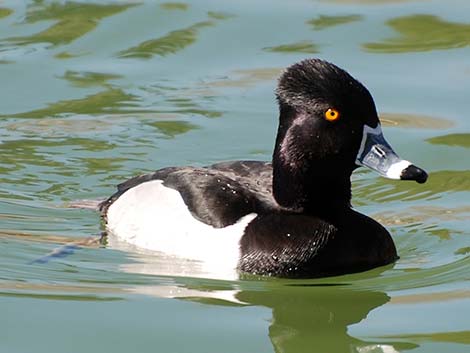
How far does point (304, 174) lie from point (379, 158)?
0.44 m

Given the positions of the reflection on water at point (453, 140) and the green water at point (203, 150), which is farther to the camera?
the reflection on water at point (453, 140)

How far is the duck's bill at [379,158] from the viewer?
7.75 meters

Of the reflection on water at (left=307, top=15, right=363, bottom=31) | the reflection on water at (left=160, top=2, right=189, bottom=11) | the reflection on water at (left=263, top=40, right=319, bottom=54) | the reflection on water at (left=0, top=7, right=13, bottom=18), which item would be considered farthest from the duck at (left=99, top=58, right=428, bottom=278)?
the reflection on water at (left=0, top=7, right=13, bottom=18)

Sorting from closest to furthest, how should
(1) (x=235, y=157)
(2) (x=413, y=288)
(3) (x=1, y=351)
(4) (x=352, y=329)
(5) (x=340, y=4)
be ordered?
(3) (x=1, y=351) < (4) (x=352, y=329) < (2) (x=413, y=288) < (1) (x=235, y=157) < (5) (x=340, y=4)

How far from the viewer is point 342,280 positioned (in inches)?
309

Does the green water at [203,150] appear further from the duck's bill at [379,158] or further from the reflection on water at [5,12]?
the duck's bill at [379,158]

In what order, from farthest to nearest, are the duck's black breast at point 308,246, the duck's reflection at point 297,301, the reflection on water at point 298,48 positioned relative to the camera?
the reflection on water at point 298,48, the duck's black breast at point 308,246, the duck's reflection at point 297,301

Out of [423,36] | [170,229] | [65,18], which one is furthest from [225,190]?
[65,18]

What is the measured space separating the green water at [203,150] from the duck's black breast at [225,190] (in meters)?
0.38

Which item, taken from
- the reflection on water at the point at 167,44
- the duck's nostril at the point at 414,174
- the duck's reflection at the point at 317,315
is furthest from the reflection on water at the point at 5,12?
the duck's nostril at the point at 414,174

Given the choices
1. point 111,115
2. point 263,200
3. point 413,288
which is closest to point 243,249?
point 263,200

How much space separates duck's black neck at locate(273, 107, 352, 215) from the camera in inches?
312

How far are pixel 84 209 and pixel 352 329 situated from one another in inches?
113

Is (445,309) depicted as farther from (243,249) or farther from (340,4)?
(340,4)
